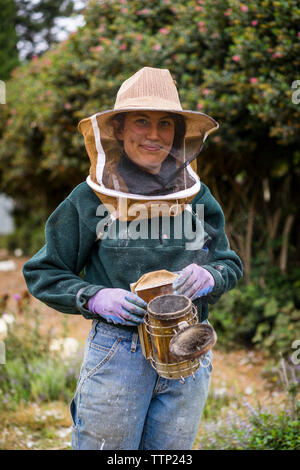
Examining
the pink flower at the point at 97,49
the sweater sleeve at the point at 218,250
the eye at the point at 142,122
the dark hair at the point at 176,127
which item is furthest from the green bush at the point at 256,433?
the pink flower at the point at 97,49

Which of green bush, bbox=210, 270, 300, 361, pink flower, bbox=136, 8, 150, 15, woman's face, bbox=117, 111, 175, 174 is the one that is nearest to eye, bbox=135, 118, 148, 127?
woman's face, bbox=117, 111, 175, 174

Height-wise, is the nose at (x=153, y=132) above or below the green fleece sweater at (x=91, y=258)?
above

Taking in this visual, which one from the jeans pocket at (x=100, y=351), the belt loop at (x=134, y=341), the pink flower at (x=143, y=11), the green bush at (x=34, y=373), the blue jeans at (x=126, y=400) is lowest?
the green bush at (x=34, y=373)

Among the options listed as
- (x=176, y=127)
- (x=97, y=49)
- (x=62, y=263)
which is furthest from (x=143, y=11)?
(x=62, y=263)

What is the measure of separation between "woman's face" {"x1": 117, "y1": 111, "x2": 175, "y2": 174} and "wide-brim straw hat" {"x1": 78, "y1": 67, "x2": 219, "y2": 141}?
5 cm

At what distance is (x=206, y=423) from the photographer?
330 centimetres

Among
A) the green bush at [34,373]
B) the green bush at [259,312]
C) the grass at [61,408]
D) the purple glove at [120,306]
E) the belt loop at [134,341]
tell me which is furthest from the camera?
the green bush at [259,312]

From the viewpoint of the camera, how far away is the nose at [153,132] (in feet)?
5.82

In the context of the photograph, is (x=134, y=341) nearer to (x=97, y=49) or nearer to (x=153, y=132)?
(x=153, y=132)

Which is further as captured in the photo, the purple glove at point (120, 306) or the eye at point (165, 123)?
the eye at point (165, 123)

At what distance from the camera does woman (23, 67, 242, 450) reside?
1.68 meters

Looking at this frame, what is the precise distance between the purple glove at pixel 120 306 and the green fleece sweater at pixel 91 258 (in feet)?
0.14

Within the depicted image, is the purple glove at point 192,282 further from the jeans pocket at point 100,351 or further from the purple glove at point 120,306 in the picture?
the jeans pocket at point 100,351

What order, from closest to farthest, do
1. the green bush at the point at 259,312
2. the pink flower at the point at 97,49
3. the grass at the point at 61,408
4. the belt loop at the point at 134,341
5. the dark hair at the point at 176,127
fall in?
the belt loop at the point at 134,341 → the dark hair at the point at 176,127 → the grass at the point at 61,408 → the green bush at the point at 259,312 → the pink flower at the point at 97,49
